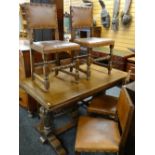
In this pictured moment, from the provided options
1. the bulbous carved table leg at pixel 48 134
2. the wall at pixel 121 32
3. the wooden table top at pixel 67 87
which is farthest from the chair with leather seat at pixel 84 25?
the wall at pixel 121 32

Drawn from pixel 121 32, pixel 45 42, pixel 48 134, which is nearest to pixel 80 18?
pixel 45 42

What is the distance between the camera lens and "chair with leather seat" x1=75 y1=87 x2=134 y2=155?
119cm

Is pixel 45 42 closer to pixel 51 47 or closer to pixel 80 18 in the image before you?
pixel 51 47

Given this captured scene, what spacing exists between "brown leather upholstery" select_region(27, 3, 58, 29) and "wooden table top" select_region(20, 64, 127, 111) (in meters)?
0.60

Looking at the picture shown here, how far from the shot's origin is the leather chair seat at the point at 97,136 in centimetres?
125

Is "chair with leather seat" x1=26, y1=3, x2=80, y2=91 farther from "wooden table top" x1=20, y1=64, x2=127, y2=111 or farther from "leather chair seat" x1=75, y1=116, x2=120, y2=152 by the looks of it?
"leather chair seat" x1=75, y1=116, x2=120, y2=152

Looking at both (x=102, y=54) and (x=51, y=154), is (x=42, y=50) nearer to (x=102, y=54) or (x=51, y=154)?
(x=51, y=154)

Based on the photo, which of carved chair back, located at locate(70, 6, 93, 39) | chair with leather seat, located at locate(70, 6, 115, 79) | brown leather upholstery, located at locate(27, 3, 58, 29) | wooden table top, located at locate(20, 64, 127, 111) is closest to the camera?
wooden table top, located at locate(20, 64, 127, 111)

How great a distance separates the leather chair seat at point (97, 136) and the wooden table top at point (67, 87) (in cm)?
25

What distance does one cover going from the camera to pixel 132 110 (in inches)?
42.8

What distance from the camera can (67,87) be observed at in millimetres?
1867

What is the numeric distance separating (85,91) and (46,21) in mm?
903

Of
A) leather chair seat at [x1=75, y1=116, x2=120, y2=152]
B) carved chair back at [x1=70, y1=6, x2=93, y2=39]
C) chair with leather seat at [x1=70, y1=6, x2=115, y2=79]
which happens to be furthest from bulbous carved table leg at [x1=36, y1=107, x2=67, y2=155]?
carved chair back at [x1=70, y1=6, x2=93, y2=39]

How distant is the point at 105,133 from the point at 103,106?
41cm
